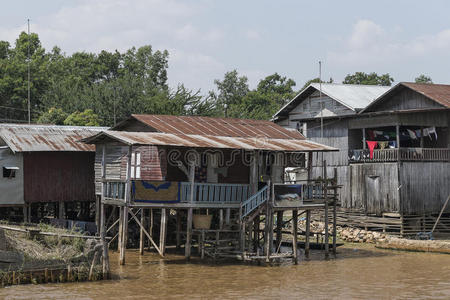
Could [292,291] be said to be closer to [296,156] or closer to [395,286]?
[395,286]

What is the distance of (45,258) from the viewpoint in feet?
68.7

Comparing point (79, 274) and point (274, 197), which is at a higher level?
point (274, 197)

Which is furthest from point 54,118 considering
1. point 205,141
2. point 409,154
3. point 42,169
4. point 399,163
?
point 205,141

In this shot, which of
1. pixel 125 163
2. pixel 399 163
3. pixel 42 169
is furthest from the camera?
pixel 399 163

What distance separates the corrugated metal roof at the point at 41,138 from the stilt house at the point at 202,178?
1.63m

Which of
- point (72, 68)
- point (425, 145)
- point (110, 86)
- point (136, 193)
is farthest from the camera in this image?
point (72, 68)

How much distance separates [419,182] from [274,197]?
1098cm

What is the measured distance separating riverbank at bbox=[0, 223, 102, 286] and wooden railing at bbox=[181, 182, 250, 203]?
4591mm

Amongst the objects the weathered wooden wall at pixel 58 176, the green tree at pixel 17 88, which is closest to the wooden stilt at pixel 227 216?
the weathered wooden wall at pixel 58 176

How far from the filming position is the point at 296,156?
31.0 m

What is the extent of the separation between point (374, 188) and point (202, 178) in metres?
10.8

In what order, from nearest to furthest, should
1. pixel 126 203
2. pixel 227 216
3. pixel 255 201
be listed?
pixel 126 203
pixel 255 201
pixel 227 216

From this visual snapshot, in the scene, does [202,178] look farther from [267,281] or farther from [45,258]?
[45,258]

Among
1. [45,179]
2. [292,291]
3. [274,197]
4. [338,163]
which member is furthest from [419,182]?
[45,179]
